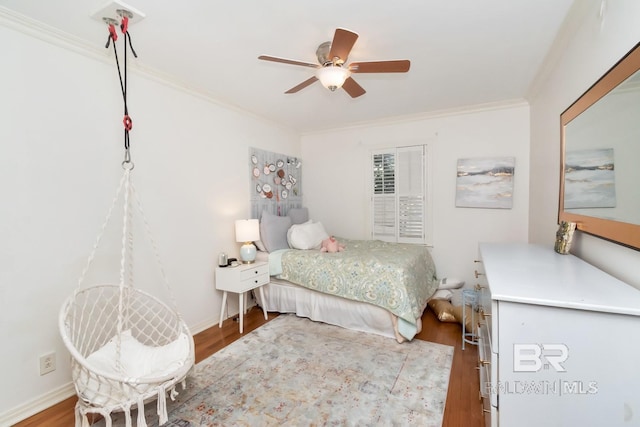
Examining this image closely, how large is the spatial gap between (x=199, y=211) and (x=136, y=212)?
0.62 m

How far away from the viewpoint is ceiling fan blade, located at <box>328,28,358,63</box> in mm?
1549

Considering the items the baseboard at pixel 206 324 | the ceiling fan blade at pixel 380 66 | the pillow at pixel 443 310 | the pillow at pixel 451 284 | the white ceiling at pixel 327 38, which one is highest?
the white ceiling at pixel 327 38

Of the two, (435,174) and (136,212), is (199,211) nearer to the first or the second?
(136,212)

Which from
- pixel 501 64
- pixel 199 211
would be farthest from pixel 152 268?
pixel 501 64

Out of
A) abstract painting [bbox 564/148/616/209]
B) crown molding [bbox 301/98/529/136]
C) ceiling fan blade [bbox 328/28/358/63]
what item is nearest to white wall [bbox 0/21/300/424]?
ceiling fan blade [bbox 328/28/358/63]

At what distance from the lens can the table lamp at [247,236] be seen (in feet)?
10.4

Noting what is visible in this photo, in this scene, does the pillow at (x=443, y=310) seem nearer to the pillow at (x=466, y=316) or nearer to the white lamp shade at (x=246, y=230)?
the pillow at (x=466, y=316)

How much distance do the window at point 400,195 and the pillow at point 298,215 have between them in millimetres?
1018

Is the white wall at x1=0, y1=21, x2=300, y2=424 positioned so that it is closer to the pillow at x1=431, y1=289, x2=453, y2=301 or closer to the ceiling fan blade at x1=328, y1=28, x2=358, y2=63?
the ceiling fan blade at x1=328, y1=28, x2=358, y2=63

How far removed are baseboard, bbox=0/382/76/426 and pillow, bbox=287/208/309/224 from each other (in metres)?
2.75

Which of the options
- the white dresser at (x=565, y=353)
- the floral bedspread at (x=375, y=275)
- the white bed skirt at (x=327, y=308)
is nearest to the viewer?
the white dresser at (x=565, y=353)

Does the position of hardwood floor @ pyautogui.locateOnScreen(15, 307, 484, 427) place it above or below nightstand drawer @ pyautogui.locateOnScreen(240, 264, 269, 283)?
below

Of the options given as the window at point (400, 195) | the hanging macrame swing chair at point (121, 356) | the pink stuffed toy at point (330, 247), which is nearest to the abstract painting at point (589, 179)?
the window at point (400, 195)

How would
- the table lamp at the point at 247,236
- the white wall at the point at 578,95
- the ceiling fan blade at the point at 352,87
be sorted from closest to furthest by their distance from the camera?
the white wall at the point at 578,95
the ceiling fan blade at the point at 352,87
the table lamp at the point at 247,236
